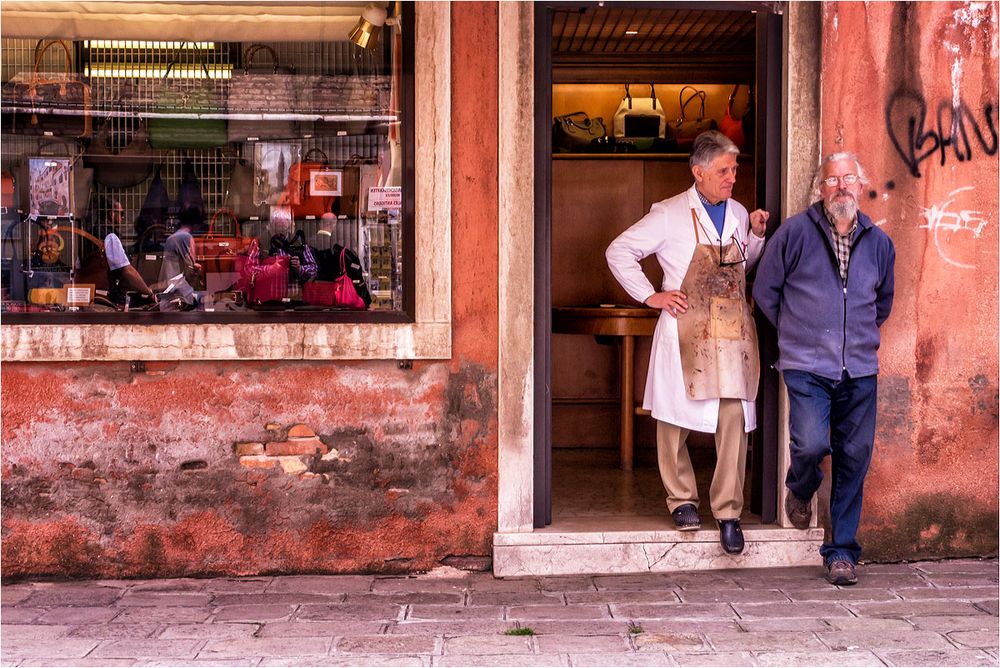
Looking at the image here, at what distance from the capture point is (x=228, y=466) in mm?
5469

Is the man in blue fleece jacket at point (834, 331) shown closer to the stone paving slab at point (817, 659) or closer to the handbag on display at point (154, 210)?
the stone paving slab at point (817, 659)

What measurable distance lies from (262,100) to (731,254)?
257cm

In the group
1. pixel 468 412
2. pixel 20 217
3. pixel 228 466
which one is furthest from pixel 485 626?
pixel 20 217

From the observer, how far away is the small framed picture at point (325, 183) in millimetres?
5715

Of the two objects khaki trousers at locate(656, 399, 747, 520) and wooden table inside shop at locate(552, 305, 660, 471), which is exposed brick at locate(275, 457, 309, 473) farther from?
wooden table inside shop at locate(552, 305, 660, 471)

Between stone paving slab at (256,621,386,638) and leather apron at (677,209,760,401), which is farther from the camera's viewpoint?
leather apron at (677,209,760,401)

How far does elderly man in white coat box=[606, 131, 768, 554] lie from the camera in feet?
18.2

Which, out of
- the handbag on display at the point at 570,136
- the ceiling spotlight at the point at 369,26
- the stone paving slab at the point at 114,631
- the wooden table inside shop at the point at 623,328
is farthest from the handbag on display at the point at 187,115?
the handbag on display at the point at 570,136

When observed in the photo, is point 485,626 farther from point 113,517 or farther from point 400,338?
point 113,517

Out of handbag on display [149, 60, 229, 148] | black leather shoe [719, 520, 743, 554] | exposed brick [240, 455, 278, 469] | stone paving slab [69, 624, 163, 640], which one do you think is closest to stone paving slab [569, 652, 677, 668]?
black leather shoe [719, 520, 743, 554]

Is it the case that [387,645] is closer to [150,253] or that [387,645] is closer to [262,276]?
[262,276]

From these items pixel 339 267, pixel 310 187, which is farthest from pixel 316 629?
pixel 310 187

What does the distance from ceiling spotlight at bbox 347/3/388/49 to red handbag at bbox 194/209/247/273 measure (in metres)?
1.11

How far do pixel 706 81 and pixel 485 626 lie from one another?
5.26 metres
